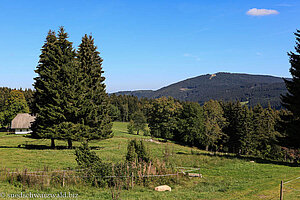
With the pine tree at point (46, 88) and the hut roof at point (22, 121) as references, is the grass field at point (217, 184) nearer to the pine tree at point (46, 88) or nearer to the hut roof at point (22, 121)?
the pine tree at point (46, 88)

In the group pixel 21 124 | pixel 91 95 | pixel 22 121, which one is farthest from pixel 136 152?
pixel 22 121

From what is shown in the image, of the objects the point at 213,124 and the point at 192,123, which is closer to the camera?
the point at 213,124

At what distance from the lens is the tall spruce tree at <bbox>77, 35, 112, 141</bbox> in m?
38.2

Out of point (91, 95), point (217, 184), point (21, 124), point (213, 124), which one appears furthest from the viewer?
point (213, 124)

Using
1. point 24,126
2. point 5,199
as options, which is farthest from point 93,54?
point 24,126

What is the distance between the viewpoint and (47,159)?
28.7 meters

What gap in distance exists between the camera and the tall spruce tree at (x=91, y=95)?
3825 cm

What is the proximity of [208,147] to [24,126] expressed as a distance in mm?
55475

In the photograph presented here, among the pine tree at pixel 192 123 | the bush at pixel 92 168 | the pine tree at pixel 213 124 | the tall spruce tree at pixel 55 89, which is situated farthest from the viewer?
the pine tree at pixel 192 123

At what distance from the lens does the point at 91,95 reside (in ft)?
130

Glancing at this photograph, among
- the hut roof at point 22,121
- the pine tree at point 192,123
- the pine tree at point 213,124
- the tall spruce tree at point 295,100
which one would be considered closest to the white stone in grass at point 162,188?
the tall spruce tree at point 295,100

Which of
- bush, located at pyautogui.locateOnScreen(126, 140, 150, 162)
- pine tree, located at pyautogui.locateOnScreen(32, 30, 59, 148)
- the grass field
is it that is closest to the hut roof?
pine tree, located at pyautogui.locateOnScreen(32, 30, 59, 148)

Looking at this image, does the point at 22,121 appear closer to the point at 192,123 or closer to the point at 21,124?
the point at 21,124

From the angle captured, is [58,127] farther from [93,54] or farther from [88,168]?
[88,168]
